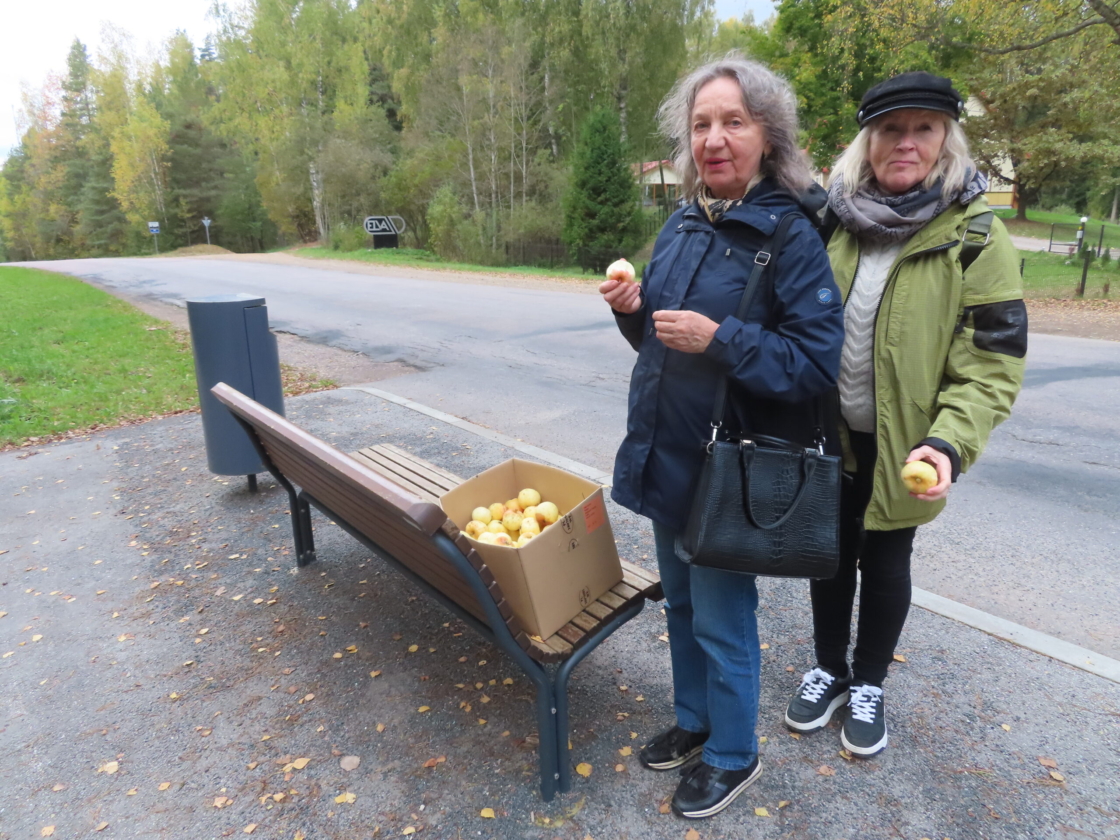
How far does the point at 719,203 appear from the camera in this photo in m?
2.05

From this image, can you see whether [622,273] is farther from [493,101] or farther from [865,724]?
[493,101]

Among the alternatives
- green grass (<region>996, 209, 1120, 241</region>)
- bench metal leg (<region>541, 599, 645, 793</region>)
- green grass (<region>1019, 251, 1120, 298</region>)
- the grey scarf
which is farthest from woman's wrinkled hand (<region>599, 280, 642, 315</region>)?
green grass (<region>996, 209, 1120, 241</region>)

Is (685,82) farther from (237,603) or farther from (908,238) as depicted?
(237,603)

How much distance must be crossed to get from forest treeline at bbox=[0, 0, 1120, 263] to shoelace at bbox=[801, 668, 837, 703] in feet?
40.4

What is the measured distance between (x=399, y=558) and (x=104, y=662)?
146cm

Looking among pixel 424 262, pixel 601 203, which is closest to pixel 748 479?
pixel 601 203

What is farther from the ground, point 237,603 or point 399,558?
point 399,558

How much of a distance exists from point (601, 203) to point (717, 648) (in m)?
24.0

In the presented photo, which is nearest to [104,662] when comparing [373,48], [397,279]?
[397,279]

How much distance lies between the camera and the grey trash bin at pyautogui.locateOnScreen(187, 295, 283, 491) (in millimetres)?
4680

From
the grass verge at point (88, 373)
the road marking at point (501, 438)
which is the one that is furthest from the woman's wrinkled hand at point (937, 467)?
the grass verge at point (88, 373)

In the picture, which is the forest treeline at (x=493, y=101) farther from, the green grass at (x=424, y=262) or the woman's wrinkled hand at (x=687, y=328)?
the woman's wrinkled hand at (x=687, y=328)

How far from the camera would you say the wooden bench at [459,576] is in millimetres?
1994

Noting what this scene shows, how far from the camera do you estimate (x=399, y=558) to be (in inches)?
113
